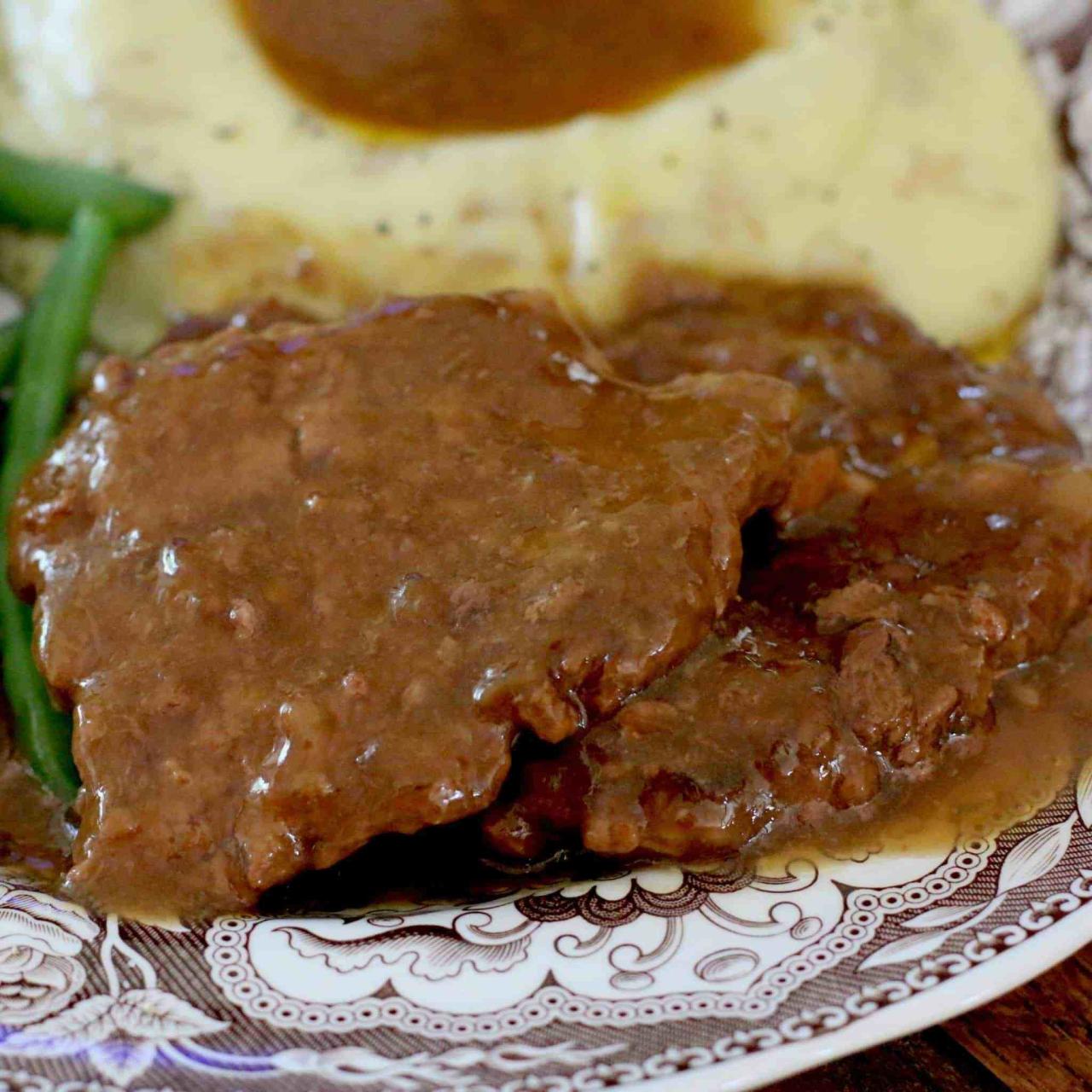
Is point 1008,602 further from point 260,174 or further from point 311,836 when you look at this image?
point 260,174

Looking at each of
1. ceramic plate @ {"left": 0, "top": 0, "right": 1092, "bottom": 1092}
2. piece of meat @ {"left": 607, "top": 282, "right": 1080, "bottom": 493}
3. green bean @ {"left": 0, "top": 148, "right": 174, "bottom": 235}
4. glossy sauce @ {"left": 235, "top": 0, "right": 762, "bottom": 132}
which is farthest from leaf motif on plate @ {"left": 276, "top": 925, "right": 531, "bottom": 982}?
glossy sauce @ {"left": 235, "top": 0, "right": 762, "bottom": 132}

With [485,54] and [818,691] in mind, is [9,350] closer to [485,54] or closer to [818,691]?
[485,54]

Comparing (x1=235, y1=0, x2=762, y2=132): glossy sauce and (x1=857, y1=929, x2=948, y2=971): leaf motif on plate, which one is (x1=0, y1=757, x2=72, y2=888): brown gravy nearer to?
(x1=857, y1=929, x2=948, y2=971): leaf motif on plate

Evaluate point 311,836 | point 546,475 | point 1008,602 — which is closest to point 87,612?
point 311,836

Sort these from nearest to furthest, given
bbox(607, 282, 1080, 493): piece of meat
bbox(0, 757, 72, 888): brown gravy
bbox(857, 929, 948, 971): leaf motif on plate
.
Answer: bbox(857, 929, 948, 971): leaf motif on plate, bbox(0, 757, 72, 888): brown gravy, bbox(607, 282, 1080, 493): piece of meat

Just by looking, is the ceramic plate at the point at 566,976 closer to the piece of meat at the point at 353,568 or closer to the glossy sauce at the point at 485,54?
the piece of meat at the point at 353,568

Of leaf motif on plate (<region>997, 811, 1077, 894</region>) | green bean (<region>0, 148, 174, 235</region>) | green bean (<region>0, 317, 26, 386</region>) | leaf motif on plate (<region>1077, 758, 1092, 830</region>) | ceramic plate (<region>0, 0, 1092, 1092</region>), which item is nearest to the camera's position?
ceramic plate (<region>0, 0, 1092, 1092</region>)
